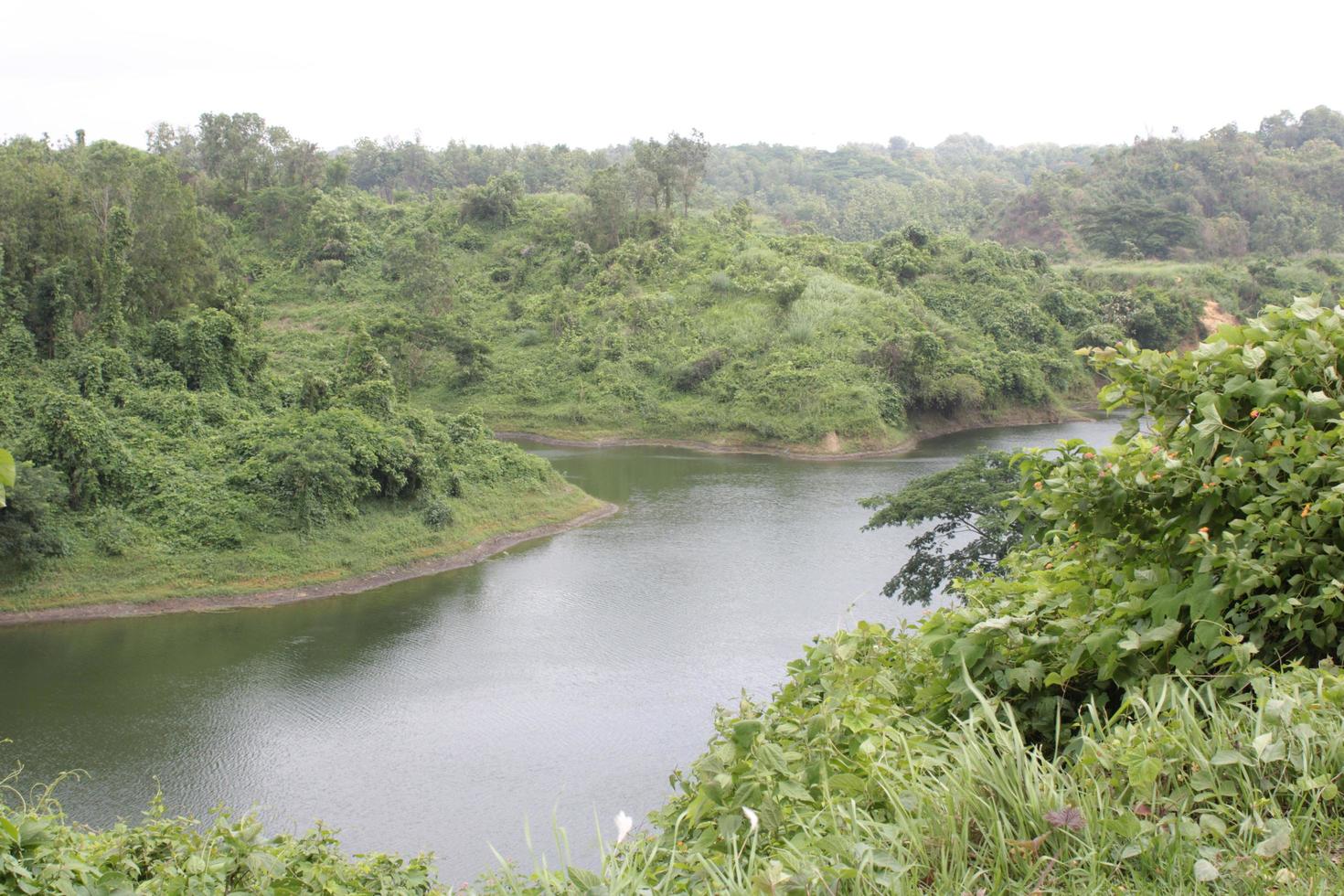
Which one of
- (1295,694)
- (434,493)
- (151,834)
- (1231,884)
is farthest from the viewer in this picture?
(434,493)

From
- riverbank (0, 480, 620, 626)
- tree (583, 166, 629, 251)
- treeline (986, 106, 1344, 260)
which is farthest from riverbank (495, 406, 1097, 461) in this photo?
treeline (986, 106, 1344, 260)

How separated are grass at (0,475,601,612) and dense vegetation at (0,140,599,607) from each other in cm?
4

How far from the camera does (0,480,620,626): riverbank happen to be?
→ 1866cm

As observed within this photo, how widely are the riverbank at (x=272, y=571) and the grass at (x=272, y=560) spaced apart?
18 millimetres

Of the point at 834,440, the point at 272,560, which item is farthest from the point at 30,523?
the point at 834,440

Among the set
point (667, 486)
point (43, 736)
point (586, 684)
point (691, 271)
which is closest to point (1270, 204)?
point (691, 271)

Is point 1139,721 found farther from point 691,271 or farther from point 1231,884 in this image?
point 691,271

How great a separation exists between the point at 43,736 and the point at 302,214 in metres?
38.2

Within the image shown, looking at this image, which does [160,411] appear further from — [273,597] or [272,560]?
[273,597]

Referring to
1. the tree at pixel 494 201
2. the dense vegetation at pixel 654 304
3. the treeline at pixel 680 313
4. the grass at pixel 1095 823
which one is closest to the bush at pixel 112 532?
the dense vegetation at pixel 654 304

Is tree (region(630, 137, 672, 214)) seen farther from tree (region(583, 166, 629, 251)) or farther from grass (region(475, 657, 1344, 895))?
grass (region(475, 657, 1344, 895))

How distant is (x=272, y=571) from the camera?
800 inches

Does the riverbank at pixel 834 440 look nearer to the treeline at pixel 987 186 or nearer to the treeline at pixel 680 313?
the treeline at pixel 680 313

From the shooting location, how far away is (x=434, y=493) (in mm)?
23609
